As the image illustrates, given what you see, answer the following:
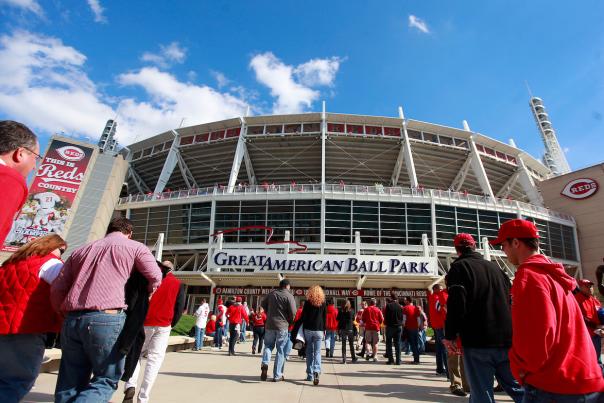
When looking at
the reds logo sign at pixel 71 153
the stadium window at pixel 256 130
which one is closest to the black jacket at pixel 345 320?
the stadium window at pixel 256 130

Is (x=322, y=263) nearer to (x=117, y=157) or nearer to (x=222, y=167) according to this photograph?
(x=222, y=167)

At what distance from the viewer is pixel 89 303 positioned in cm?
279

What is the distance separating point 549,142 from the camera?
212 feet

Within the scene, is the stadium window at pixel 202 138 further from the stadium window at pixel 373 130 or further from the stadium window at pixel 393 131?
the stadium window at pixel 393 131

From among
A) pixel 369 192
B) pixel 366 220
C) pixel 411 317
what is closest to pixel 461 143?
pixel 369 192

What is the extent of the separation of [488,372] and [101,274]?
3.19 meters

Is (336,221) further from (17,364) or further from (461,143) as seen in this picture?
(17,364)

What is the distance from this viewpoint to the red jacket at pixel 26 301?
256 cm

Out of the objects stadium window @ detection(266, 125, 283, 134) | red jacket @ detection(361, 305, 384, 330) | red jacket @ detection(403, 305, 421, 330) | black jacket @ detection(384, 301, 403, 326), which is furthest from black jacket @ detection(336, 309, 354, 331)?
stadium window @ detection(266, 125, 283, 134)

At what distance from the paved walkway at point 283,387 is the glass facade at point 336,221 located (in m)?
21.9

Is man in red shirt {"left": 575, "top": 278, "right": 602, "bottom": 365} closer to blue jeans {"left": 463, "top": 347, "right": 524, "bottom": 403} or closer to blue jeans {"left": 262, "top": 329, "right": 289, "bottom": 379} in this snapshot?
blue jeans {"left": 463, "top": 347, "right": 524, "bottom": 403}

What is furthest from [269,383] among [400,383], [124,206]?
[124,206]

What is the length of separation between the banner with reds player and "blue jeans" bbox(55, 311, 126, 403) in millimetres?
32940

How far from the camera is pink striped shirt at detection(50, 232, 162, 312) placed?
2779 mm
